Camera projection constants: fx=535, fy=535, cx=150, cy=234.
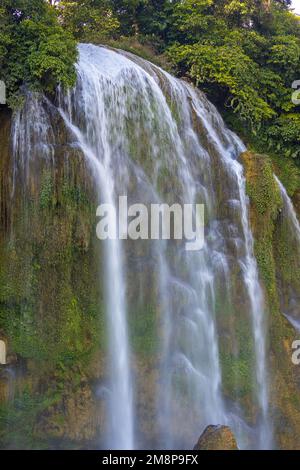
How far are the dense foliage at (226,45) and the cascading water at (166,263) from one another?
131 inches

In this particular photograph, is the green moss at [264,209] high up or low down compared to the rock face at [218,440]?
up

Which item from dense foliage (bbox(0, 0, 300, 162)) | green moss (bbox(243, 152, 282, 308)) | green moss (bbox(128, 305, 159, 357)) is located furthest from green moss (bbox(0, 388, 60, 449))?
dense foliage (bbox(0, 0, 300, 162))

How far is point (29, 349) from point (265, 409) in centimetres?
510

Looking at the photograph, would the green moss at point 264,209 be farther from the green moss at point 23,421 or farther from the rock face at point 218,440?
the green moss at point 23,421

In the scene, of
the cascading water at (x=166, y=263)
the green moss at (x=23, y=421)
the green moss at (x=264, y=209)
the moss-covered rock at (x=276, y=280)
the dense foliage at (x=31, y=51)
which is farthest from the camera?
the green moss at (x=264, y=209)

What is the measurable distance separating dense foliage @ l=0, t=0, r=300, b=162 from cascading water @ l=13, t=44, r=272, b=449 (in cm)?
333

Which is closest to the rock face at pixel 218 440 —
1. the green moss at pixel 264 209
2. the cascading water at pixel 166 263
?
the cascading water at pixel 166 263

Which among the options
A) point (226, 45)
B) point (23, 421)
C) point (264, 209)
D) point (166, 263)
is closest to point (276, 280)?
point (264, 209)

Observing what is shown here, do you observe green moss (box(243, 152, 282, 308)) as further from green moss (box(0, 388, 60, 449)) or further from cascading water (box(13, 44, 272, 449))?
green moss (box(0, 388, 60, 449))

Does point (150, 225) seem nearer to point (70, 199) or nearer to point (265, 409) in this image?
point (70, 199)

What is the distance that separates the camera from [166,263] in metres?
10.9

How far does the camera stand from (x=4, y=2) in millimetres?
10867

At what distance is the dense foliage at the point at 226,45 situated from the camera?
1563 centimetres
